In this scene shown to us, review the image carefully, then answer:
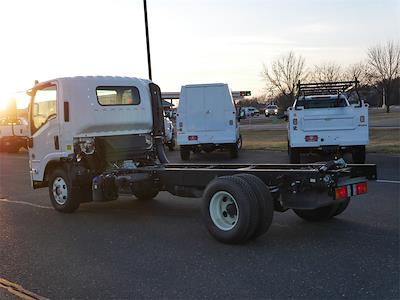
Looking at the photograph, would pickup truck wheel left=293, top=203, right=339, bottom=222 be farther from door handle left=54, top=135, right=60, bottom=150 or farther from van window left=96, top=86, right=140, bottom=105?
door handle left=54, top=135, right=60, bottom=150

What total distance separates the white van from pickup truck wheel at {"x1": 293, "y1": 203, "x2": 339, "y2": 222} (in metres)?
10.4

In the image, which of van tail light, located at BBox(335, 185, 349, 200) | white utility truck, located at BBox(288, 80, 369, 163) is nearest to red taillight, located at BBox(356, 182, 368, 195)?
van tail light, located at BBox(335, 185, 349, 200)

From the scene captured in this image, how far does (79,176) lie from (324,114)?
7.84 metres

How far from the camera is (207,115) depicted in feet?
57.9

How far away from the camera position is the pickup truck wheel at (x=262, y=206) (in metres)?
5.97

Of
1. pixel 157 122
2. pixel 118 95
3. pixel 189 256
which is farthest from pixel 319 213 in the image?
pixel 118 95

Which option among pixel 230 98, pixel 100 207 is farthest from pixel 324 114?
pixel 100 207

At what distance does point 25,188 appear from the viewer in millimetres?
12273

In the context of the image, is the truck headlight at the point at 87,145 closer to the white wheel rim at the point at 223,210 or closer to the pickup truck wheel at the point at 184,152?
the white wheel rim at the point at 223,210

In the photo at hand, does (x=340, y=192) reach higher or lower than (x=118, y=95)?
lower

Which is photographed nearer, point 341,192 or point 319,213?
point 341,192

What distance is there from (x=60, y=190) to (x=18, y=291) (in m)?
3.97

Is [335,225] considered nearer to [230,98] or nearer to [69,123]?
[69,123]

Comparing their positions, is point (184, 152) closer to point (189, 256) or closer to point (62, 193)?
point (62, 193)
